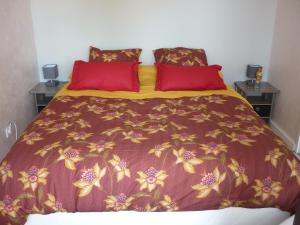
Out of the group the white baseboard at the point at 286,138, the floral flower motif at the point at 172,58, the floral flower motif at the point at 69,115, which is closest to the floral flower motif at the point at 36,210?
the floral flower motif at the point at 69,115

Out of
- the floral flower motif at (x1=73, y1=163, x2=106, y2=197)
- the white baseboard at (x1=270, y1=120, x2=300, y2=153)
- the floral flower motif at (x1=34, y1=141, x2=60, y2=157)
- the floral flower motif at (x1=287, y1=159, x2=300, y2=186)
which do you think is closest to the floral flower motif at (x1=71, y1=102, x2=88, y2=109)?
the floral flower motif at (x1=34, y1=141, x2=60, y2=157)

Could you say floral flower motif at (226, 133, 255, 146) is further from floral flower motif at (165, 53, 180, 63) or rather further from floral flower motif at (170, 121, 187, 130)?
floral flower motif at (165, 53, 180, 63)

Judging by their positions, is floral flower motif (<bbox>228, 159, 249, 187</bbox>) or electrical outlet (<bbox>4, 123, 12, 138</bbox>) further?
electrical outlet (<bbox>4, 123, 12, 138</bbox>)

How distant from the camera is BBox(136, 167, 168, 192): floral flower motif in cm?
159

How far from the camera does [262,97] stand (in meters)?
3.26

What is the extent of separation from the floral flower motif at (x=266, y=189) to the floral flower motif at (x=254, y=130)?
0.35 m

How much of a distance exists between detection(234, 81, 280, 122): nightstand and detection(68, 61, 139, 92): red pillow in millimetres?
1222

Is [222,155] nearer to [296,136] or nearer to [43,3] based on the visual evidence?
[296,136]

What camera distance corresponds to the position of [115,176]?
1595 mm

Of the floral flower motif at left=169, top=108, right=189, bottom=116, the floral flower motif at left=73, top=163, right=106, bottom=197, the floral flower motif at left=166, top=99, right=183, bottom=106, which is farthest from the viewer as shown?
the floral flower motif at left=166, top=99, right=183, bottom=106

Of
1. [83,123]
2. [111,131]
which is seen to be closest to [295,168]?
[111,131]

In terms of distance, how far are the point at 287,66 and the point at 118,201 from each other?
232cm

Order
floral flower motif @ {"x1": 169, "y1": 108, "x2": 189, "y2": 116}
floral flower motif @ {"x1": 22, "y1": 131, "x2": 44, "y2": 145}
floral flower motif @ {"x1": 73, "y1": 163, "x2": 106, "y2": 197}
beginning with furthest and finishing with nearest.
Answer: floral flower motif @ {"x1": 169, "y1": 108, "x2": 189, "y2": 116}, floral flower motif @ {"x1": 22, "y1": 131, "x2": 44, "y2": 145}, floral flower motif @ {"x1": 73, "y1": 163, "x2": 106, "y2": 197}

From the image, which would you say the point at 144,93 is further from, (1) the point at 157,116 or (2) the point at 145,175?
(2) the point at 145,175
